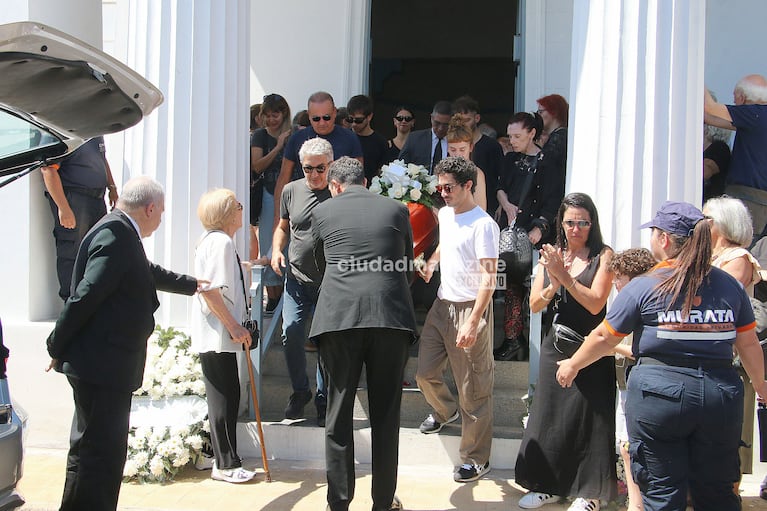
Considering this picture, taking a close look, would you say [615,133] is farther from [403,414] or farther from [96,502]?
[96,502]

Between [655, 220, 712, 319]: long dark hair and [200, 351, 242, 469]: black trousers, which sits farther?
[200, 351, 242, 469]: black trousers

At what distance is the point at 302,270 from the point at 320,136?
4.72 feet

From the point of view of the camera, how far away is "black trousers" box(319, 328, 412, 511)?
4410mm

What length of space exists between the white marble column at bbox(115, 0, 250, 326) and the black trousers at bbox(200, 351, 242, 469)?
0.74 meters

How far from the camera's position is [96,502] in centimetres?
399

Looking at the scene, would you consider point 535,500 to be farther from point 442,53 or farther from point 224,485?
point 442,53

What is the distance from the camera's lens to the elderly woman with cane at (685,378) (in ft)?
11.2

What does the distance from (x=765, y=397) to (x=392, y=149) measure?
4.29m

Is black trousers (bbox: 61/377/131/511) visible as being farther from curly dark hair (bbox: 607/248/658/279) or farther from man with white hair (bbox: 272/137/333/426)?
curly dark hair (bbox: 607/248/658/279)

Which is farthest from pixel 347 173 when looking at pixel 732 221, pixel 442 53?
pixel 442 53

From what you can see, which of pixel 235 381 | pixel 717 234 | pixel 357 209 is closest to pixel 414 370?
pixel 235 381

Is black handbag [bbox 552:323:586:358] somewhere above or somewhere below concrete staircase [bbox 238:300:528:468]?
above

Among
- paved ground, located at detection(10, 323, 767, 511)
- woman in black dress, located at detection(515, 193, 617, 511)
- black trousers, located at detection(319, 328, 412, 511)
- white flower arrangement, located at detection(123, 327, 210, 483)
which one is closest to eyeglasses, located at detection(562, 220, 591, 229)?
woman in black dress, located at detection(515, 193, 617, 511)

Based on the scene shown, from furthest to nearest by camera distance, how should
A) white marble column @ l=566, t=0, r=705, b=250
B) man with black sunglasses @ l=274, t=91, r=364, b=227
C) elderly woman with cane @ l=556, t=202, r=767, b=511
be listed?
1. man with black sunglasses @ l=274, t=91, r=364, b=227
2. white marble column @ l=566, t=0, r=705, b=250
3. elderly woman with cane @ l=556, t=202, r=767, b=511
